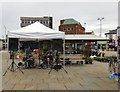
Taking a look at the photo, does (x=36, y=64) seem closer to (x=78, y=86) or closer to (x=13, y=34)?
(x=13, y=34)

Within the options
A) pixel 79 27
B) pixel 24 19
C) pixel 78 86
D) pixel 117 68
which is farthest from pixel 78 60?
pixel 79 27

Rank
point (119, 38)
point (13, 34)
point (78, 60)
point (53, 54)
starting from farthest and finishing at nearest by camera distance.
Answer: point (78, 60)
point (53, 54)
point (13, 34)
point (119, 38)

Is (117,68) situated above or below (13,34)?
below

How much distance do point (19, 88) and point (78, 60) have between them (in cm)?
1022

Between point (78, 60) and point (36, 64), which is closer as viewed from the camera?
point (36, 64)

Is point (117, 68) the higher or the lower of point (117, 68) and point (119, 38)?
the lower

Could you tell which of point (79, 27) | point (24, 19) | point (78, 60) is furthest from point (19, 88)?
point (79, 27)

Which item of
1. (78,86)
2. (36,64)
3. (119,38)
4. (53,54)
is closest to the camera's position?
(78,86)

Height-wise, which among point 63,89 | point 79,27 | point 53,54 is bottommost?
point 63,89

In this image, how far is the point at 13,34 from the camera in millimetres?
13352

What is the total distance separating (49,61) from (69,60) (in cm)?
269

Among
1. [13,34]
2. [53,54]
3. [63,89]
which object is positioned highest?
[13,34]

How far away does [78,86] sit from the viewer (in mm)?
8852

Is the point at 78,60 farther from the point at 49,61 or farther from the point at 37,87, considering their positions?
the point at 37,87
